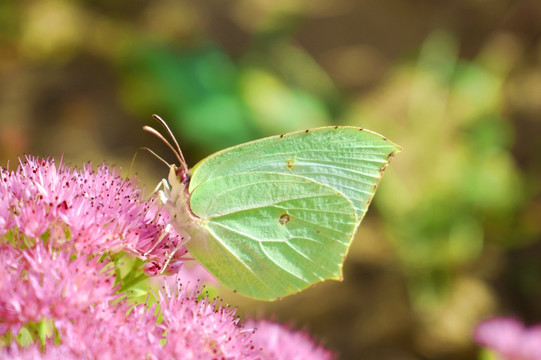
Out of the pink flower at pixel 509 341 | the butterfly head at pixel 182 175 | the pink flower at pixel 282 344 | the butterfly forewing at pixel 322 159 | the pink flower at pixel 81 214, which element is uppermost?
the butterfly forewing at pixel 322 159

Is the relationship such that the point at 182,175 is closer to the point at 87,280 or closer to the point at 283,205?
the point at 283,205

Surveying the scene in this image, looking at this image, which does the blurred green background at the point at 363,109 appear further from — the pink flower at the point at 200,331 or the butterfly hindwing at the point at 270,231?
the pink flower at the point at 200,331

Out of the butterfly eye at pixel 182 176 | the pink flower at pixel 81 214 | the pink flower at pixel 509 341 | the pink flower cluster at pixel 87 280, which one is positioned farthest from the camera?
the pink flower at pixel 509 341

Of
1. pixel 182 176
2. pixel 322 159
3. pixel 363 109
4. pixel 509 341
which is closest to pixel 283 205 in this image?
pixel 322 159

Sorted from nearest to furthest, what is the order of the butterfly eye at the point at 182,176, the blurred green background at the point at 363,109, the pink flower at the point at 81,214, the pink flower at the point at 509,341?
the pink flower at the point at 81,214 → the butterfly eye at the point at 182,176 → the pink flower at the point at 509,341 → the blurred green background at the point at 363,109

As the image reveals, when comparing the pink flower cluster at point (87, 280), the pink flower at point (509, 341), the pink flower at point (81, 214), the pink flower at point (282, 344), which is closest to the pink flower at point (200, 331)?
the pink flower cluster at point (87, 280)

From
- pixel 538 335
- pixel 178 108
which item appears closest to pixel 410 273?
pixel 538 335
